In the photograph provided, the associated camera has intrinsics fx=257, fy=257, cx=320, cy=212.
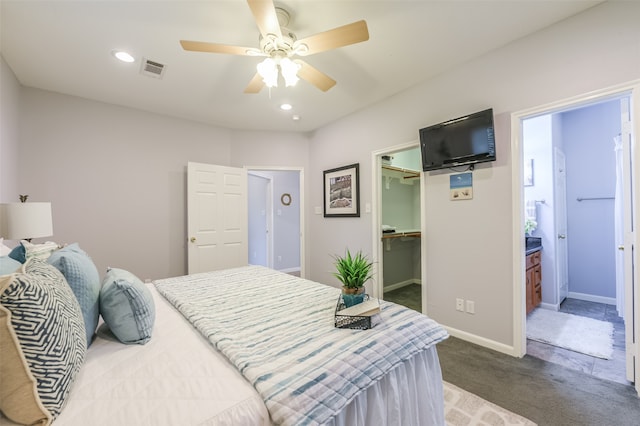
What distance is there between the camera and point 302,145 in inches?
172

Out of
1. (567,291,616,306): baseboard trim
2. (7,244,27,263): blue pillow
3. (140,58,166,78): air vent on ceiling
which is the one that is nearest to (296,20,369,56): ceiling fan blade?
(140,58,166,78): air vent on ceiling

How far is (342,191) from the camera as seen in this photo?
12.3 ft

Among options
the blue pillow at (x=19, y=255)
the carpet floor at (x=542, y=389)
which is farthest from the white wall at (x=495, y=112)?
the blue pillow at (x=19, y=255)

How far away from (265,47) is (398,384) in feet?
7.02

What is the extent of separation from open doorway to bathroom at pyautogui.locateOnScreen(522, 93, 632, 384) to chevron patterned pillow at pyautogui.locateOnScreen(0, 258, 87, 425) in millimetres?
3900

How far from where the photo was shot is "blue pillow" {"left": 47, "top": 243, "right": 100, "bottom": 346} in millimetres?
1067

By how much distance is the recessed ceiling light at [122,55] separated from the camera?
7.27ft

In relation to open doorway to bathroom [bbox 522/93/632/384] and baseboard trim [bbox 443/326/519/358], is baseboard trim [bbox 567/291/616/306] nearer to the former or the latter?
open doorway to bathroom [bbox 522/93/632/384]

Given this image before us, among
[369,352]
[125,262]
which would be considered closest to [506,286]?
[369,352]

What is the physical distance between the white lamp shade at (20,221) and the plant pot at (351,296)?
2.44m

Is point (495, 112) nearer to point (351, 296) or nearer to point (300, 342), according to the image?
point (351, 296)

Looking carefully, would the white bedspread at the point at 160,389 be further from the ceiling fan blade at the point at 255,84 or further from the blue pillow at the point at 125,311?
the ceiling fan blade at the point at 255,84

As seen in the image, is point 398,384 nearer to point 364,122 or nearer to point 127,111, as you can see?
point 364,122

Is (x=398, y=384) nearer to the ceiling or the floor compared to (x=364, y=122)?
nearer to the floor
